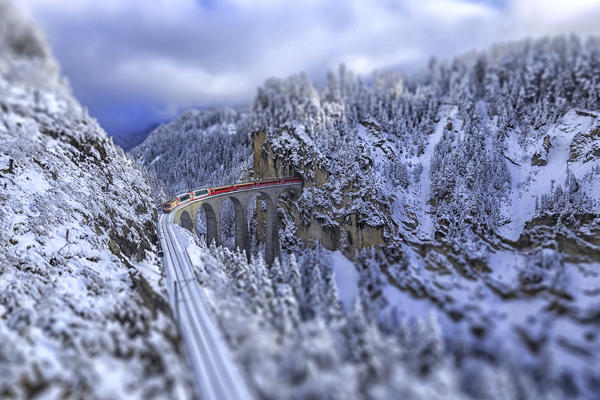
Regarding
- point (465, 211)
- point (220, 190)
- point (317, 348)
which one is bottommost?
point (317, 348)

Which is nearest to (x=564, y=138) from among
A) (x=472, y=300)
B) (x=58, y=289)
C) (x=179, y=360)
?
(x=472, y=300)

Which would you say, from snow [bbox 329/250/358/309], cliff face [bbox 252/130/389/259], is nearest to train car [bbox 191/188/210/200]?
cliff face [bbox 252/130/389/259]

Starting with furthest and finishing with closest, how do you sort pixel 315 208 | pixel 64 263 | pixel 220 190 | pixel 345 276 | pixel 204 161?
pixel 204 161 → pixel 315 208 → pixel 220 190 → pixel 345 276 → pixel 64 263

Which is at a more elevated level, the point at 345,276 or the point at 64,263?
the point at 64,263

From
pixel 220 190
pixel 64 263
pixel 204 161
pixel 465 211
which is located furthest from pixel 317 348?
pixel 204 161

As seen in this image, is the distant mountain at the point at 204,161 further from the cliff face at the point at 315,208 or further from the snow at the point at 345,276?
the snow at the point at 345,276

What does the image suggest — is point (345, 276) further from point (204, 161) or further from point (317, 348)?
point (204, 161)

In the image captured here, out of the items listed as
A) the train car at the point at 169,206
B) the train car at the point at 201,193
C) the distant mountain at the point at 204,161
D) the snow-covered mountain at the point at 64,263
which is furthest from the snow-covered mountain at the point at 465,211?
the distant mountain at the point at 204,161

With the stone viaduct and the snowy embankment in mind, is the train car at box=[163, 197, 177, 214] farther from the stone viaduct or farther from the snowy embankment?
the snowy embankment
